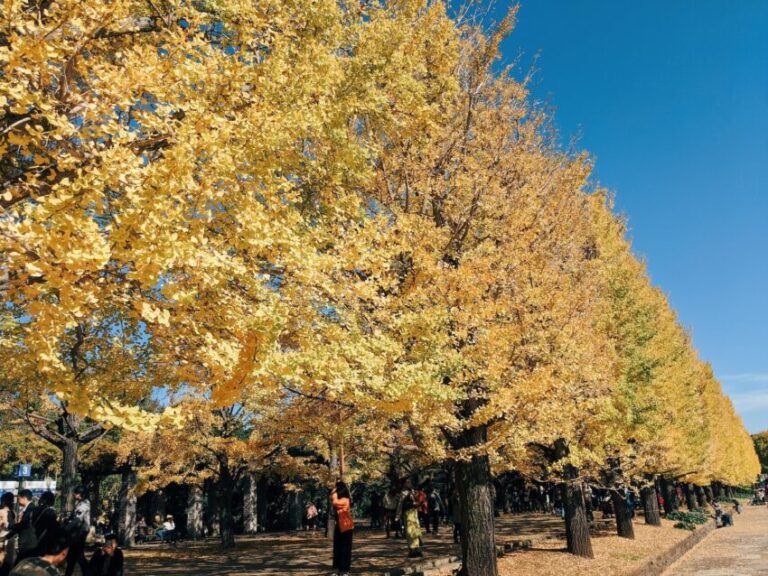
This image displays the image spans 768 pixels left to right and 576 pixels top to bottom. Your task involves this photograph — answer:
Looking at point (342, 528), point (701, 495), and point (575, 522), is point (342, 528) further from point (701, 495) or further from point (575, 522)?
point (701, 495)

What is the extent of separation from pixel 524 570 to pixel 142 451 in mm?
14852

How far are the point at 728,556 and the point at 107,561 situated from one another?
1587 centimetres

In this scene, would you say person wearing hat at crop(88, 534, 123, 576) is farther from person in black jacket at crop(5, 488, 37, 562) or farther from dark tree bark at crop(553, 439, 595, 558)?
dark tree bark at crop(553, 439, 595, 558)

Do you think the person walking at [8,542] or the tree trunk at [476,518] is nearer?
the person walking at [8,542]

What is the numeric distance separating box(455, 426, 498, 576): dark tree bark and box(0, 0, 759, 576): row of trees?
1.7 inches

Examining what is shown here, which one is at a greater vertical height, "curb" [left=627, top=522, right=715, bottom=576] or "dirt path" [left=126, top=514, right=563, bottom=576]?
"dirt path" [left=126, top=514, right=563, bottom=576]

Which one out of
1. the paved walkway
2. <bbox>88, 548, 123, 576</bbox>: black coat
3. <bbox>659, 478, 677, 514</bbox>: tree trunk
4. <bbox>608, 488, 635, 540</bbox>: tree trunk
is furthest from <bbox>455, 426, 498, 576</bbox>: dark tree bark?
<bbox>659, 478, 677, 514</bbox>: tree trunk

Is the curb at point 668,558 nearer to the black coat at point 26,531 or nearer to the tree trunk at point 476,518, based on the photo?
the tree trunk at point 476,518

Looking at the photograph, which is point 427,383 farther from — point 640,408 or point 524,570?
point 640,408

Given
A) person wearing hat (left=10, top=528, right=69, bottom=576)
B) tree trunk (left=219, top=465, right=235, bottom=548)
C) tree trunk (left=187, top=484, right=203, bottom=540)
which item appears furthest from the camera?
tree trunk (left=187, top=484, right=203, bottom=540)

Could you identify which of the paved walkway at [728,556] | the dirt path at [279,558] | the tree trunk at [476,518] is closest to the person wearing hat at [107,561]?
the dirt path at [279,558]

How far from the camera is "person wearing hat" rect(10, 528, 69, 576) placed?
12.1ft

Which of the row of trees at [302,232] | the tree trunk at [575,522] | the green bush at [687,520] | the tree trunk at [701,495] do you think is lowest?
the tree trunk at [701,495]

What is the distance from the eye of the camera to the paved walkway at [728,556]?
1191cm
